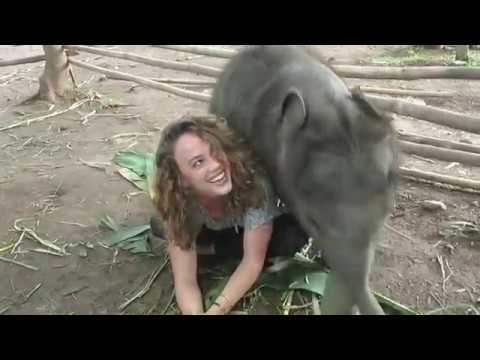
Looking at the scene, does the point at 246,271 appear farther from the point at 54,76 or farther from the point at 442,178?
the point at 54,76

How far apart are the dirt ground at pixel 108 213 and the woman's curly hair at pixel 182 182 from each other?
1.38 feet

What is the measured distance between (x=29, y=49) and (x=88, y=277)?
197 inches

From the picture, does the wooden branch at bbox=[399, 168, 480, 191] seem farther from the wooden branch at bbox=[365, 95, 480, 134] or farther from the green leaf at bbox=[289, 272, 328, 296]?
the green leaf at bbox=[289, 272, 328, 296]

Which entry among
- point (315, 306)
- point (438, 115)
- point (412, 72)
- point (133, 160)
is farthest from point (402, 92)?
point (315, 306)

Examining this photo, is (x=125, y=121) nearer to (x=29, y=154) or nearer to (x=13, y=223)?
(x=29, y=154)

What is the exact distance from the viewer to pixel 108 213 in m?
3.42

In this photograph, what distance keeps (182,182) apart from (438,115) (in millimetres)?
1350

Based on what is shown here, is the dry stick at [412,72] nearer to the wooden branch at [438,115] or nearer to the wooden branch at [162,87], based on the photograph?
the wooden branch at [438,115]

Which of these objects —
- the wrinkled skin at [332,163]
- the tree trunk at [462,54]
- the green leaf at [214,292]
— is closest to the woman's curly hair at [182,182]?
the wrinkled skin at [332,163]

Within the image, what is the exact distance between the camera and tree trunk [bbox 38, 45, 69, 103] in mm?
5113

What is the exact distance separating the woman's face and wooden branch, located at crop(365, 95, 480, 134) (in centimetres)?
89

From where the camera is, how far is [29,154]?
4.33 metres

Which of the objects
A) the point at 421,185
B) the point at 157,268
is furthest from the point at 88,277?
the point at 421,185

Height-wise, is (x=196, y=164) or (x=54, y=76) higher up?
(x=196, y=164)
